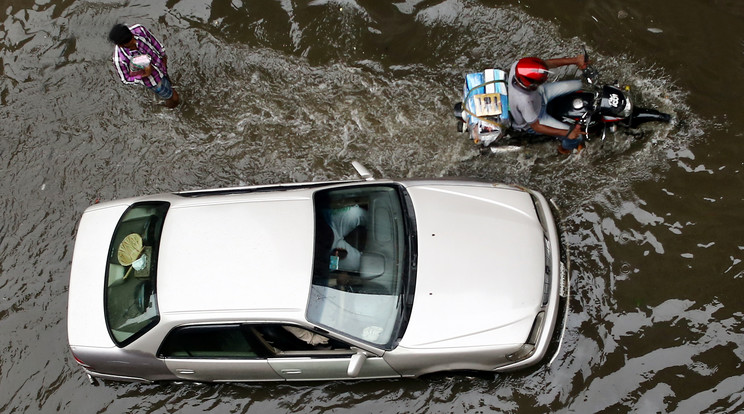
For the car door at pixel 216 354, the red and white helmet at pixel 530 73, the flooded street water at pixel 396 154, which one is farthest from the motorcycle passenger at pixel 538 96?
the car door at pixel 216 354

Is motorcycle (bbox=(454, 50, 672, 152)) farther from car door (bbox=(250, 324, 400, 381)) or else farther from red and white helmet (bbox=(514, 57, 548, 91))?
car door (bbox=(250, 324, 400, 381))

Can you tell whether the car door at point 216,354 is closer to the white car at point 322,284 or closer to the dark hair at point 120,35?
the white car at point 322,284

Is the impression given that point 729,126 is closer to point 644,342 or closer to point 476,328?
point 644,342

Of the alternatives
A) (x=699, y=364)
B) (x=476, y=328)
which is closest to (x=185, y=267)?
(x=476, y=328)

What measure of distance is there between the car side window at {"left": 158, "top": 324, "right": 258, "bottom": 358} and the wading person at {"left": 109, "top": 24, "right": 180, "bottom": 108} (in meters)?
2.78

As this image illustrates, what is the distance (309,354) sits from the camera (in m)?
4.13

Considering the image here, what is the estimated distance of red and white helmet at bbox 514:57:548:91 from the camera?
441 centimetres

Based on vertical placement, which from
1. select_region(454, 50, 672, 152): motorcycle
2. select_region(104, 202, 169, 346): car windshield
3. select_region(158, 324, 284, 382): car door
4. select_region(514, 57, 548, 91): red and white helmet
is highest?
select_region(514, 57, 548, 91): red and white helmet

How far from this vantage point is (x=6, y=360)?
5406 millimetres

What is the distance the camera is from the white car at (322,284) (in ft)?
13.0

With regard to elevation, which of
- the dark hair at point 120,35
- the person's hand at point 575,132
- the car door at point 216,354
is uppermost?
the dark hair at point 120,35

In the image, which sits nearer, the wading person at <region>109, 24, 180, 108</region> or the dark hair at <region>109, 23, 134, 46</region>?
the dark hair at <region>109, 23, 134, 46</region>

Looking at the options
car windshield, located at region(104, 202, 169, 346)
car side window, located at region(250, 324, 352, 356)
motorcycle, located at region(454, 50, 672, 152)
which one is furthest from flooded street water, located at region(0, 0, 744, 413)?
car windshield, located at region(104, 202, 169, 346)

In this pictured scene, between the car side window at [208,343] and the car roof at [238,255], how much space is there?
0.21 metres
